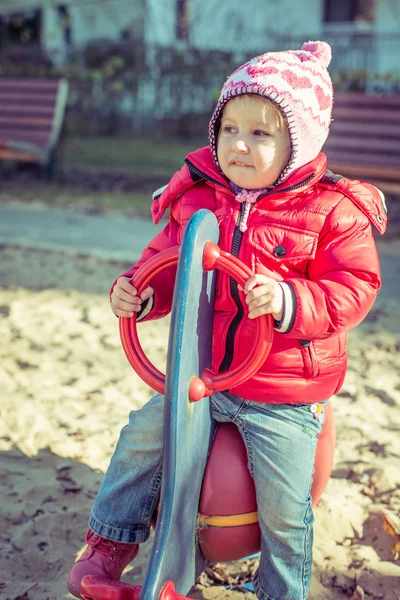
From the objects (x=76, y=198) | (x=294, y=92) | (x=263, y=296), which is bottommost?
(x=76, y=198)

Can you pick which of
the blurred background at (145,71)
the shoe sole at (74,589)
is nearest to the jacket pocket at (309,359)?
the shoe sole at (74,589)

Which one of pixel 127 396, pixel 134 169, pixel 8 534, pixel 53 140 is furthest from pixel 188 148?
pixel 8 534

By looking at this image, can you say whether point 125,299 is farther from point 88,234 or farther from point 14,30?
point 14,30

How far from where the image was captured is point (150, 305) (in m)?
1.93

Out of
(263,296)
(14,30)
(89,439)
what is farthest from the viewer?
(14,30)

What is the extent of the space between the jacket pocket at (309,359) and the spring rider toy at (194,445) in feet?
0.71

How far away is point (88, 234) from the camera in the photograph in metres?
5.94

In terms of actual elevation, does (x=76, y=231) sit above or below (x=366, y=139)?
below

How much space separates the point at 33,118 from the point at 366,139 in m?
3.81

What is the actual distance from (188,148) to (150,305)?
883 centimetres

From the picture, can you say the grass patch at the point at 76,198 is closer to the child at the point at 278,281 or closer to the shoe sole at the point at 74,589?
the child at the point at 278,281

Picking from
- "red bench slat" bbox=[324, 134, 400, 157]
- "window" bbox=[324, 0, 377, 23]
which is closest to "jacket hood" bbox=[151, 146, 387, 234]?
"red bench slat" bbox=[324, 134, 400, 157]

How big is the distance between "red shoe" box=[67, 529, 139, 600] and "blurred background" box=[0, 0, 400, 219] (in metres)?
4.85

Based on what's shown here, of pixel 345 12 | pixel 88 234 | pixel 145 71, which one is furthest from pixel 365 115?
pixel 345 12
